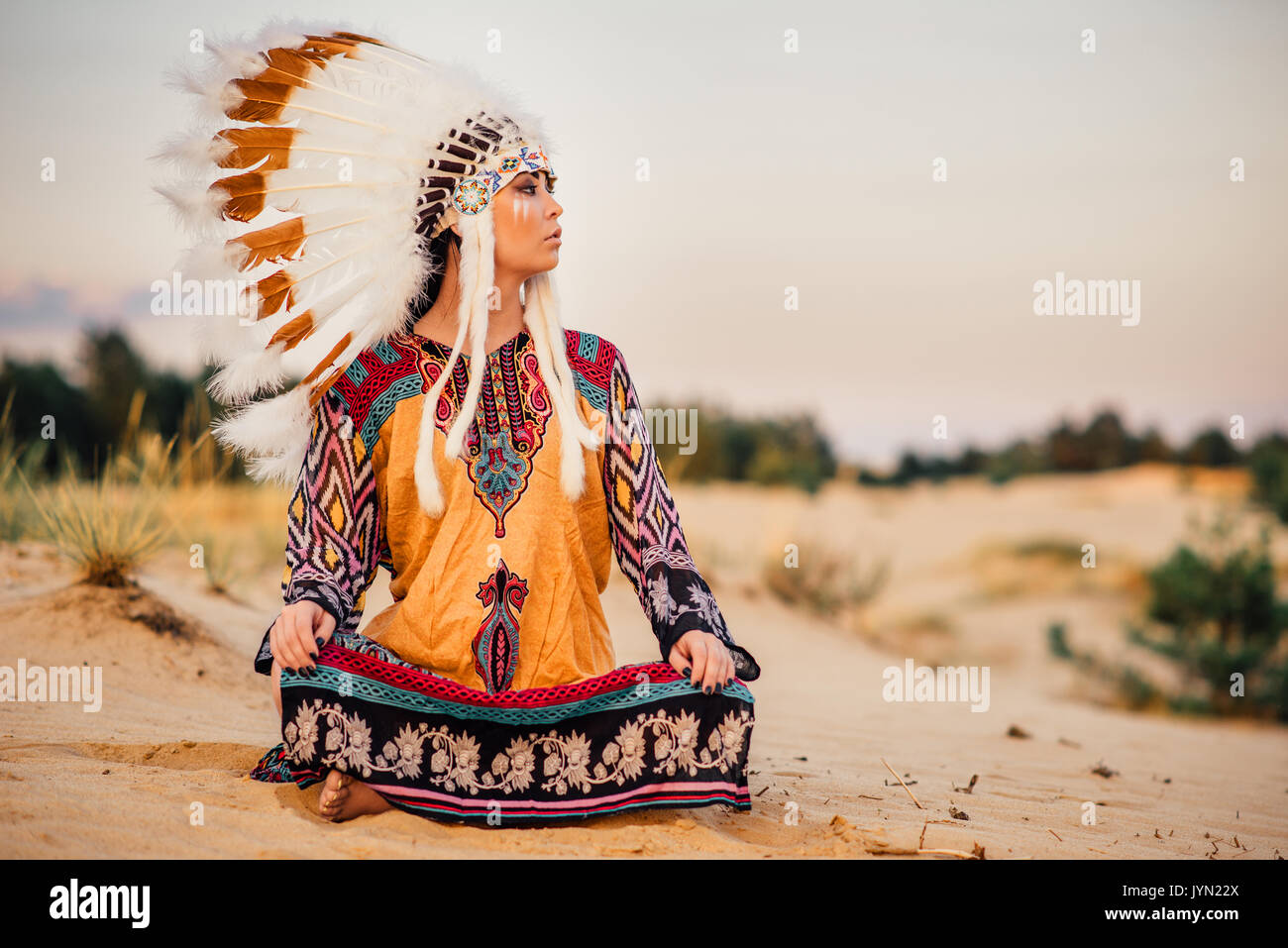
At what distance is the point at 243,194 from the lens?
3496mm

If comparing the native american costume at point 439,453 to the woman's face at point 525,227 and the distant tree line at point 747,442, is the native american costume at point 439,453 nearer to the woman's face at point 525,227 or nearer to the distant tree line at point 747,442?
the woman's face at point 525,227

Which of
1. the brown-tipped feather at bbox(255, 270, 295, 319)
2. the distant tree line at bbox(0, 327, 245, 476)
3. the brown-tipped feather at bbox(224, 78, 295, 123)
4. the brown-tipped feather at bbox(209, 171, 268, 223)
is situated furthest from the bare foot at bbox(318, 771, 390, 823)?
the distant tree line at bbox(0, 327, 245, 476)

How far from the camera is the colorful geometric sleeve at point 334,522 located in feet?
10.6

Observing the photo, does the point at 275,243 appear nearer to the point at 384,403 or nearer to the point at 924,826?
the point at 384,403

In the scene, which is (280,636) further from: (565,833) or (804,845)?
(804,845)

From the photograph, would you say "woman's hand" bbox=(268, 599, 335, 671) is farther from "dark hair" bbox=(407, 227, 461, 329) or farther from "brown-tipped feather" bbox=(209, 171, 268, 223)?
"brown-tipped feather" bbox=(209, 171, 268, 223)

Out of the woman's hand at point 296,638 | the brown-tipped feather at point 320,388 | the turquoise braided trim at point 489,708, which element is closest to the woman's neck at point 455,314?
the brown-tipped feather at point 320,388

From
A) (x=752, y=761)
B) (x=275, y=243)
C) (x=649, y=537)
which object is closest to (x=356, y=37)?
(x=275, y=243)

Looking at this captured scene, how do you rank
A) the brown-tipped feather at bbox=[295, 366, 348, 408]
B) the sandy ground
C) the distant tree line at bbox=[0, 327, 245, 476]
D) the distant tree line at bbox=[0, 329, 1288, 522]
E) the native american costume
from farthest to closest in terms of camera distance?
the distant tree line at bbox=[0, 327, 245, 476]
the distant tree line at bbox=[0, 329, 1288, 522]
the brown-tipped feather at bbox=[295, 366, 348, 408]
the native american costume
the sandy ground

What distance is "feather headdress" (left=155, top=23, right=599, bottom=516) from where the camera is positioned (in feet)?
11.3

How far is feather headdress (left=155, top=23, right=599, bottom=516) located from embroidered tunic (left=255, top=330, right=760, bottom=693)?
9 centimetres

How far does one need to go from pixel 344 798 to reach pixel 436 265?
1.76 meters

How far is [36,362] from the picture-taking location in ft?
59.9
